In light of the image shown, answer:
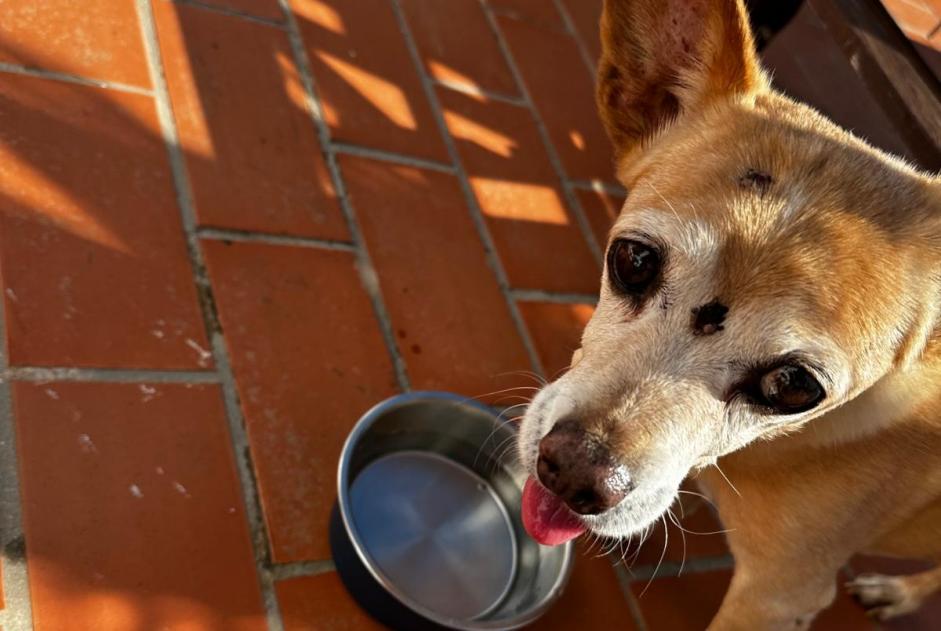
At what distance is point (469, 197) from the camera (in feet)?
8.43

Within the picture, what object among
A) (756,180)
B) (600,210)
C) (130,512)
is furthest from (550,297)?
(130,512)

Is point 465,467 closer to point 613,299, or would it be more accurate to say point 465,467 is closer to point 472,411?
point 472,411

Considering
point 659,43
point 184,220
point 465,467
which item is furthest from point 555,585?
point 184,220

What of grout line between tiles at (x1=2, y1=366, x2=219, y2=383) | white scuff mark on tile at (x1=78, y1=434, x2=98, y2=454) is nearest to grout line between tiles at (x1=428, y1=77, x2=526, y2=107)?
grout line between tiles at (x1=2, y1=366, x2=219, y2=383)

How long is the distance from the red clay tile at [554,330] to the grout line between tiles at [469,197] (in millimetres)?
24

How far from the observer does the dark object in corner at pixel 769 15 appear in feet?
8.50

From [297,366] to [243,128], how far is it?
31.7 inches

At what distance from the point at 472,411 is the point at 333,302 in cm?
54

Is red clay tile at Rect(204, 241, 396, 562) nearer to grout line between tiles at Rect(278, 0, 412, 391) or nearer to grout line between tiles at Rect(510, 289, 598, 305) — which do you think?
grout line between tiles at Rect(278, 0, 412, 391)

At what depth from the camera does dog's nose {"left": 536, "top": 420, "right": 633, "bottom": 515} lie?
4.06 ft

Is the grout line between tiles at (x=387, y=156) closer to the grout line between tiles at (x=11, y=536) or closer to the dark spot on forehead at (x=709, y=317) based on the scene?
the grout line between tiles at (x=11, y=536)

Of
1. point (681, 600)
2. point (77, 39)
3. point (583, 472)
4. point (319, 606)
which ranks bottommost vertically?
point (681, 600)

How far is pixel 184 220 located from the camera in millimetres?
2039

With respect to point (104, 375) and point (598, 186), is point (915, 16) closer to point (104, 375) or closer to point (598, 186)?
point (598, 186)
